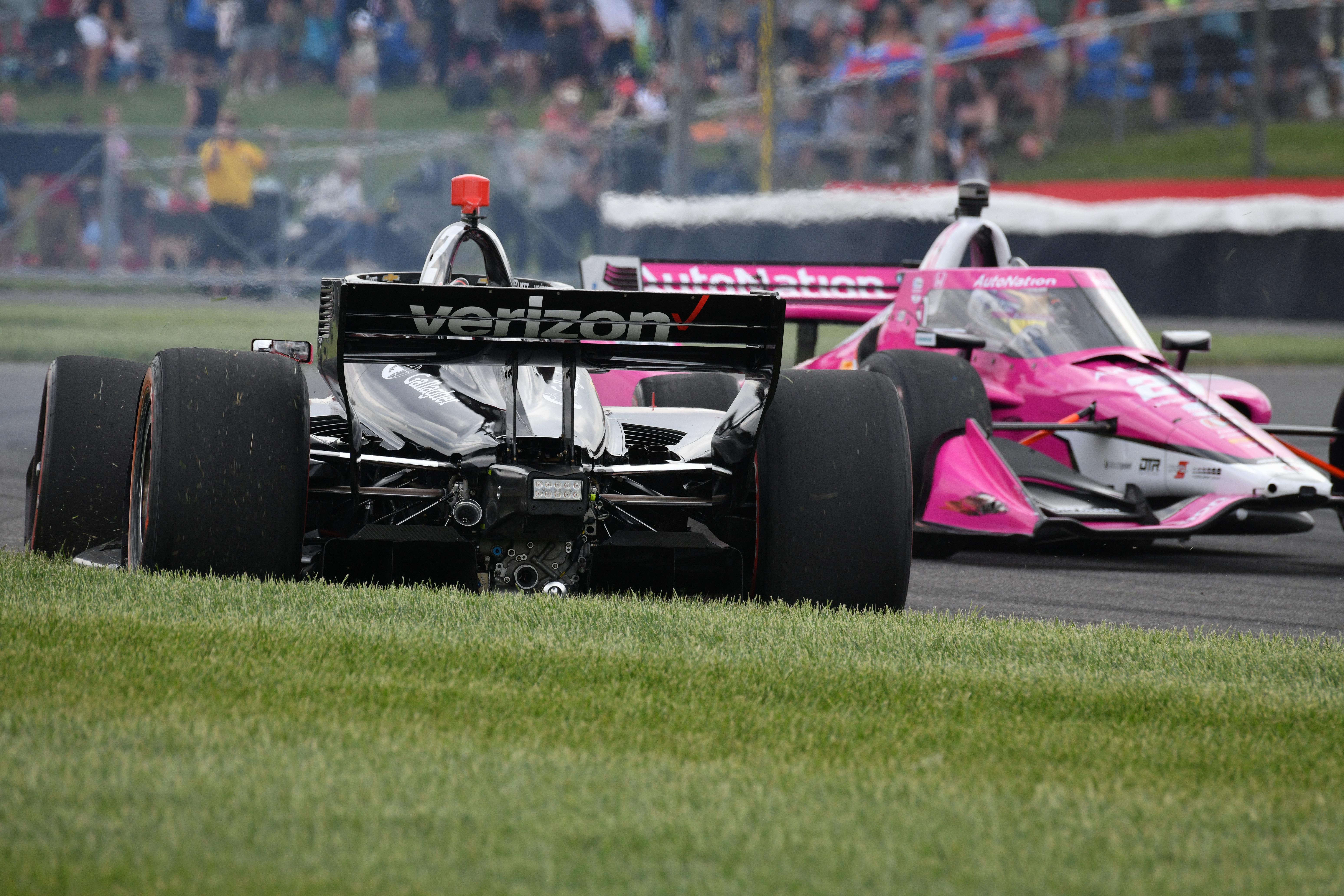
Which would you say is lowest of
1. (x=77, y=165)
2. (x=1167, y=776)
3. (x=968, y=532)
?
(x=968, y=532)

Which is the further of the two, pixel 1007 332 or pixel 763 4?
pixel 763 4

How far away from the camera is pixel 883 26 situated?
2191 cm

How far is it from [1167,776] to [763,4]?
19.7 meters

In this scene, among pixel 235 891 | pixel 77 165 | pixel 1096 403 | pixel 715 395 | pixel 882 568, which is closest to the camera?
pixel 235 891

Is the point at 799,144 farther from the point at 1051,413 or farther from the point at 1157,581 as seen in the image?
the point at 1157,581

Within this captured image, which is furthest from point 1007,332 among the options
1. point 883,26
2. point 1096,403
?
point 883,26

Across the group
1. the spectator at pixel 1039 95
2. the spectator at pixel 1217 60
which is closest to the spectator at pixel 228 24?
the spectator at pixel 1039 95

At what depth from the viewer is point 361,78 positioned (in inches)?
867

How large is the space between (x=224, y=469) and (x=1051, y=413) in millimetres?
4928

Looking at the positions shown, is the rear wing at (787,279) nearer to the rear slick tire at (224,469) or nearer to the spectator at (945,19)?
the rear slick tire at (224,469)

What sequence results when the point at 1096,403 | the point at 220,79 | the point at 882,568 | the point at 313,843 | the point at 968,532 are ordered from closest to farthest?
1. the point at 313,843
2. the point at 882,568
3. the point at 968,532
4. the point at 1096,403
5. the point at 220,79

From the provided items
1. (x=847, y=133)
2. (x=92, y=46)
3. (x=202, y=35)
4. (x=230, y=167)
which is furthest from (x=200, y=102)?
(x=847, y=133)

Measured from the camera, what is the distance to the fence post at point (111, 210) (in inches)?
694

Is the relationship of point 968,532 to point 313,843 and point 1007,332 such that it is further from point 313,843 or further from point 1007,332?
point 313,843
